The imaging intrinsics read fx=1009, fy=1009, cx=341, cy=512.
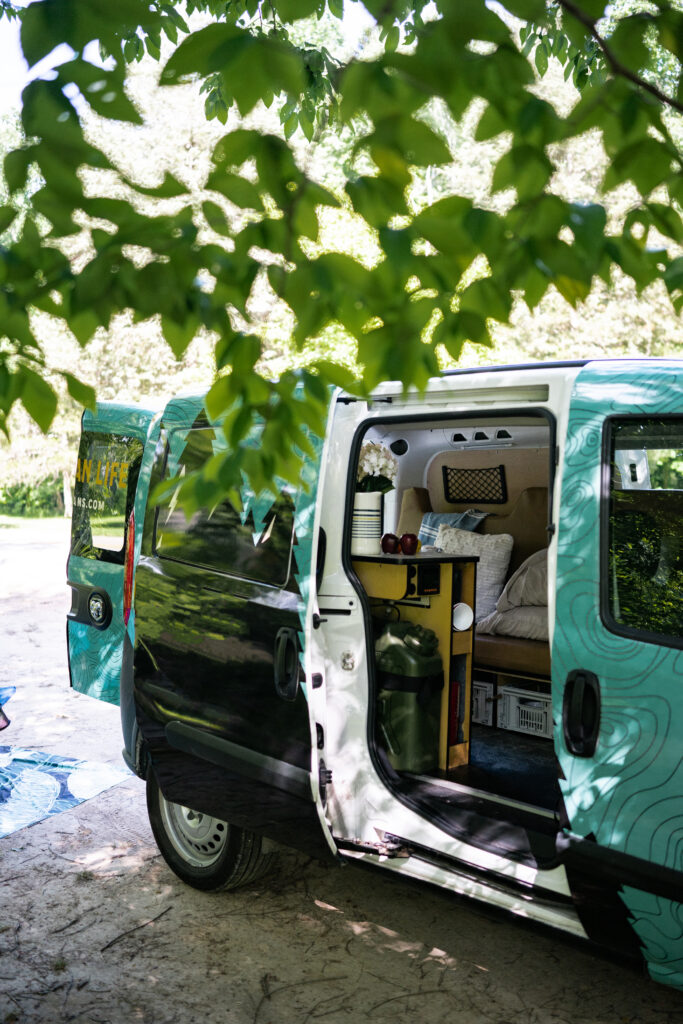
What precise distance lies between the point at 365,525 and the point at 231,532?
Result: 1.83ft

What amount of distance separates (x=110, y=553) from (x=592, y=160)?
19186 millimetres

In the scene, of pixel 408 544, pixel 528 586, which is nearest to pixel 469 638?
pixel 408 544

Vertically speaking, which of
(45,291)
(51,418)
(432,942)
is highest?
(45,291)

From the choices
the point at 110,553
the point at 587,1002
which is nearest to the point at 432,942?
the point at 587,1002

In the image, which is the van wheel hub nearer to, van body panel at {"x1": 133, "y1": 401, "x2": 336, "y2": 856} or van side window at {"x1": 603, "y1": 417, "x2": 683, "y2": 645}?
van body panel at {"x1": 133, "y1": 401, "x2": 336, "y2": 856}

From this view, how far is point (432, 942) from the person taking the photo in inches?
162

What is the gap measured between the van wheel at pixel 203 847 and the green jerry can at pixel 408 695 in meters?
0.74

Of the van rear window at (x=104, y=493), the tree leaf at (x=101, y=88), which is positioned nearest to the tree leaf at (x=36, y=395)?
the tree leaf at (x=101, y=88)

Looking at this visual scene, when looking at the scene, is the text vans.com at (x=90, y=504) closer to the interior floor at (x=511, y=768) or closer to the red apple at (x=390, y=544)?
the red apple at (x=390, y=544)

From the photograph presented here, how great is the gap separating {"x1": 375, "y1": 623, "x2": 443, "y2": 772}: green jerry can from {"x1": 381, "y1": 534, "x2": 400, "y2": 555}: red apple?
15.1 inches

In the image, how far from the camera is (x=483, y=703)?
529 centimetres

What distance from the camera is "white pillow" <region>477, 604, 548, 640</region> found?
5364 mm

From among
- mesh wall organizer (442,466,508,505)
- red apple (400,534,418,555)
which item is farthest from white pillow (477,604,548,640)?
red apple (400,534,418,555)

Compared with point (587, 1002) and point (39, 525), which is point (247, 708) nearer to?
point (587, 1002)
